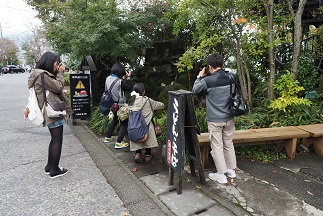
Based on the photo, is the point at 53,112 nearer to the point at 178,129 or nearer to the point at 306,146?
the point at 178,129

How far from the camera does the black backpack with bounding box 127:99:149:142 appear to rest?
3.83 meters

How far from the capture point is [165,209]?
113 inches

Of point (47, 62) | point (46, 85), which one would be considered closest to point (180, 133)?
point (46, 85)

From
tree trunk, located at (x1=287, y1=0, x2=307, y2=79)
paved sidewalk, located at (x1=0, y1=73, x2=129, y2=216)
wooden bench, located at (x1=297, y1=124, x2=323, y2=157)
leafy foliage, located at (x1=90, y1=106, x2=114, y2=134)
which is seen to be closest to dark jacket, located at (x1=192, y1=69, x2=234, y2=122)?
paved sidewalk, located at (x1=0, y1=73, x2=129, y2=216)

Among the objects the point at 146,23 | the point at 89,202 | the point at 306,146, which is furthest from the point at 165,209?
the point at 146,23

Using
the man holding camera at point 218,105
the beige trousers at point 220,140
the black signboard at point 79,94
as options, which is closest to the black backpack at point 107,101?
the black signboard at point 79,94

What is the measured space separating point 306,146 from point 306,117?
2.18 ft

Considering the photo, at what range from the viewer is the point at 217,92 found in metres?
3.29

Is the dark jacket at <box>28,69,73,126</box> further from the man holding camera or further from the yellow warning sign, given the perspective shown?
the yellow warning sign

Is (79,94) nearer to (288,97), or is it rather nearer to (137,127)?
(137,127)

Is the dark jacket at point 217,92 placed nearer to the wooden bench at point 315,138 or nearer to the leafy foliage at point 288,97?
the wooden bench at point 315,138

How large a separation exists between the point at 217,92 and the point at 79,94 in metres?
4.51

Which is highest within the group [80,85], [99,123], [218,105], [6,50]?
[6,50]

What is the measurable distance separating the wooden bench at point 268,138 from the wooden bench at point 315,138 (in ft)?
0.33
